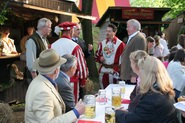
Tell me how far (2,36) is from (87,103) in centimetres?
429

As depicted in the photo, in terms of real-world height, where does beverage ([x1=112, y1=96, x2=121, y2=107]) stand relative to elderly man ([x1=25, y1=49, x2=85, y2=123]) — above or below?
below

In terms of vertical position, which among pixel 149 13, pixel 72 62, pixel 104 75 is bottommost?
pixel 104 75

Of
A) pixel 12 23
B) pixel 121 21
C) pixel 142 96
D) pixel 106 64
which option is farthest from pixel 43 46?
pixel 121 21

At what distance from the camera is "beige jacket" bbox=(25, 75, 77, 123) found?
2.14 m

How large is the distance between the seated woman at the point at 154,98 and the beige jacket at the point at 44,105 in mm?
560

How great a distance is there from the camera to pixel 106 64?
17.2 feet

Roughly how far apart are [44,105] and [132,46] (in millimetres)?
2647

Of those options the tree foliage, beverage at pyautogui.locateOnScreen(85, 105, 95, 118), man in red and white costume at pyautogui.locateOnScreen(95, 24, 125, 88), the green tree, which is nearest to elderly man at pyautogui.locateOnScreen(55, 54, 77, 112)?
beverage at pyautogui.locateOnScreen(85, 105, 95, 118)

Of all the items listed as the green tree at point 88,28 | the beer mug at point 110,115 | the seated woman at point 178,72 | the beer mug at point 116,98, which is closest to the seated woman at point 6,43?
the seated woman at point 178,72

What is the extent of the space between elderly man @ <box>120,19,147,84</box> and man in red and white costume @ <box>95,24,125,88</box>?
0.56 m

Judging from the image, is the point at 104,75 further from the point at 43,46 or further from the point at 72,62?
the point at 72,62

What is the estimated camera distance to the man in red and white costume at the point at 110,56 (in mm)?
5203

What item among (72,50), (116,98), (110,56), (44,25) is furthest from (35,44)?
(116,98)

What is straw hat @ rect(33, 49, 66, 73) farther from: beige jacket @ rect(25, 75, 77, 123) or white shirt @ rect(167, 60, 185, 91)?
white shirt @ rect(167, 60, 185, 91)
